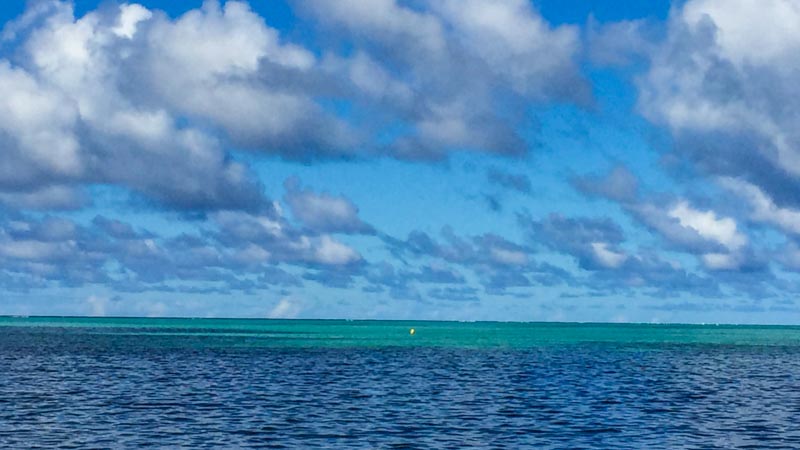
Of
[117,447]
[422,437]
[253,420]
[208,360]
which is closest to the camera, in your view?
[117,447]

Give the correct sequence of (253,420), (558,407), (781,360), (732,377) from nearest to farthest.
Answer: (253,420)
(558,407)
(732,377)
(781,360)

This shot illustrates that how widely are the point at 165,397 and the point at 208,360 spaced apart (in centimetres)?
4345

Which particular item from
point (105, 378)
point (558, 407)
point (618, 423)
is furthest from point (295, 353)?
point (618, 423)

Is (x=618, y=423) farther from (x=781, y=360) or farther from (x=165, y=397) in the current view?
(x=781, y=360)

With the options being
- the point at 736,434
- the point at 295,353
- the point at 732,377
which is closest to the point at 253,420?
the point at 736,434

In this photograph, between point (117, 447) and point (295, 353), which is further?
point (295, 353)

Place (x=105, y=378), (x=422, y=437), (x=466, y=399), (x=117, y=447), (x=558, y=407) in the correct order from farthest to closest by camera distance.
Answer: (x=105, y=378) → (x=466, y=399) → (x=558, y=407) → (x=422, y=437) → (x=117, y=447)

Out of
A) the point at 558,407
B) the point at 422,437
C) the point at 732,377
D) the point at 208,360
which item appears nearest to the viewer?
the point at 422,437

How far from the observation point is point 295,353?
5002 inches

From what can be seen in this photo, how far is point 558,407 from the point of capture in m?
60.2

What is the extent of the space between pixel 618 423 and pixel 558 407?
771cm

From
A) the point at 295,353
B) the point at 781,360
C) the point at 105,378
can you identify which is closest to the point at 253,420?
the point at 105,378

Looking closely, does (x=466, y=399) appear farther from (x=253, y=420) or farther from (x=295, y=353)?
(x=295, y=353)

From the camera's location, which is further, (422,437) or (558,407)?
(558,407)
